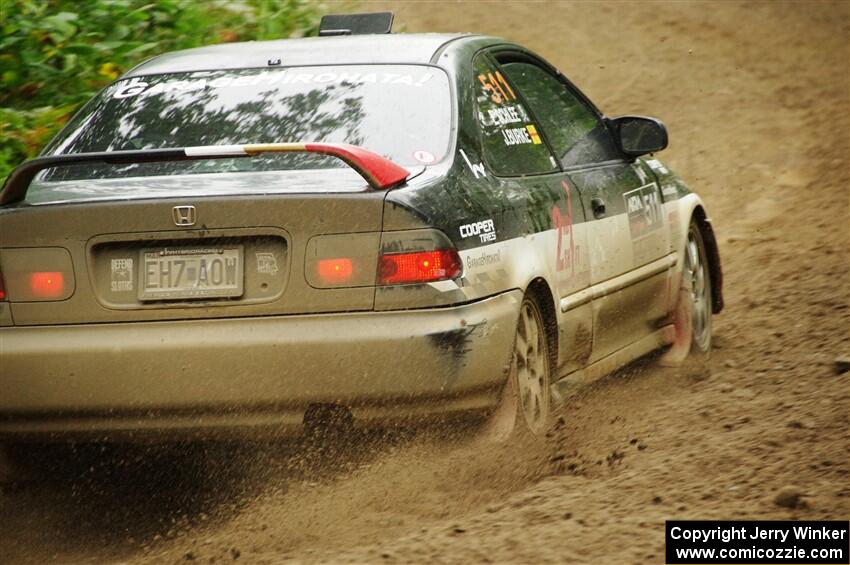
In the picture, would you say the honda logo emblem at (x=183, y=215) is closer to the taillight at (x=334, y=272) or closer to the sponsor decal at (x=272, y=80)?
the taillight at (x=334, y=272)

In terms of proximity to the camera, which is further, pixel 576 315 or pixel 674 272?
pixel 674 272

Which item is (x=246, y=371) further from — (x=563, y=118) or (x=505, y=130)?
(x=563, y=118)

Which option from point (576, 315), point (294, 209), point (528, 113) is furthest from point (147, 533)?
point (528, 113)

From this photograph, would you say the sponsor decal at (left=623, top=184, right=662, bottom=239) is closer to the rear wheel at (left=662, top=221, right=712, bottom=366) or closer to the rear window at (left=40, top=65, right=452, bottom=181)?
the rear wheel at (left=662, top=221, right=712, bottom=366)

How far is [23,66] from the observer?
9555 mm

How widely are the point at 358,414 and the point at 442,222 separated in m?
0.65

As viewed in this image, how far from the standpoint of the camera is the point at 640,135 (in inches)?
263

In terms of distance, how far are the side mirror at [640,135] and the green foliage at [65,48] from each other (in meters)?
3.62

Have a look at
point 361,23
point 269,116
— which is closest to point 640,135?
point 361,23

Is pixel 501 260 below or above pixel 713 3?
above

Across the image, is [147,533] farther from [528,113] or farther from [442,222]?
[528,113]

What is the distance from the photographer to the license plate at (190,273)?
4.71m

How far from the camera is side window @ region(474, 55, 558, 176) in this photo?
216 inches

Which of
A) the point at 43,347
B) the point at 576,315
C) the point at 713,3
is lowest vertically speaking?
the point at 713,3
